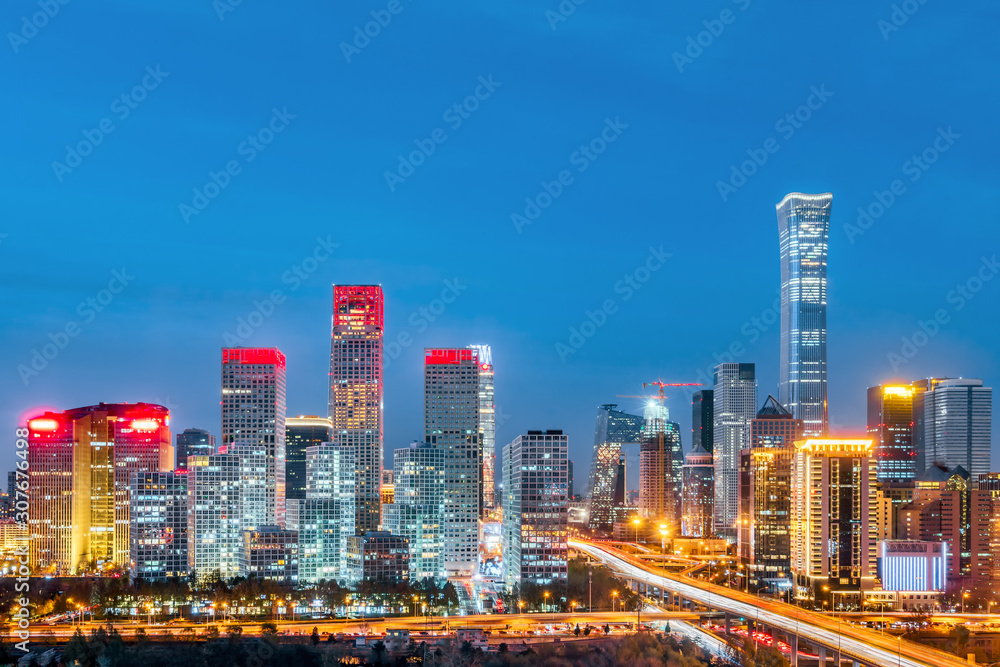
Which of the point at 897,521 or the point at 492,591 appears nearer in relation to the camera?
the point at 492,591

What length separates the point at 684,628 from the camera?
6881cm

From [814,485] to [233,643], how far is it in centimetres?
5278

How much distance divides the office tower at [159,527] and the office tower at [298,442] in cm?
4803

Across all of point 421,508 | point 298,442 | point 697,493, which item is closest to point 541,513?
point 421,508

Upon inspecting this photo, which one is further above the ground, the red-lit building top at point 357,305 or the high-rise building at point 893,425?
the red-lit building top at point 357,305

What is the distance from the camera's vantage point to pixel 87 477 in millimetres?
113312

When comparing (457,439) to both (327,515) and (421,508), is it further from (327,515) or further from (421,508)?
(327,515)

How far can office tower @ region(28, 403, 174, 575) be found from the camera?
4134 inches

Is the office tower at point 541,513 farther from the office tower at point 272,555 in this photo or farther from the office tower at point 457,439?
the office tower at point 272,555

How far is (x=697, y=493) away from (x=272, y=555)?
352ft

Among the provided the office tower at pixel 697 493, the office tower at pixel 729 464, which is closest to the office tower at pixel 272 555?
the office tower at pixel 729 464

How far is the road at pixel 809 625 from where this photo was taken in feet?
191

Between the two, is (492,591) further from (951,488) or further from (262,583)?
(951,488)

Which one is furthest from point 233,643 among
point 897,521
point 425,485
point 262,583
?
point 897,521
